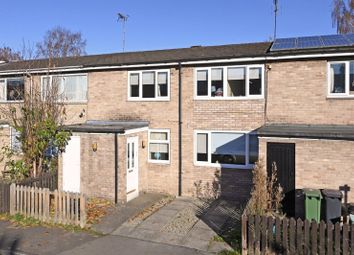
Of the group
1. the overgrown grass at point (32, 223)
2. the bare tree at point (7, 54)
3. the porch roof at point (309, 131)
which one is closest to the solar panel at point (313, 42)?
the porch roof at point (309, 131)

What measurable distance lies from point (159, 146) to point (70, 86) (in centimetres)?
542

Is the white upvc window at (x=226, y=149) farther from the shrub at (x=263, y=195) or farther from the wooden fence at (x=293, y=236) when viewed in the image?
the wooden fence at (x=293, y=236)

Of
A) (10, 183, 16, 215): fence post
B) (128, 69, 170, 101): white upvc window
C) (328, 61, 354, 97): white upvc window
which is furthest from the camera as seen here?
(128, 69, 170, 101): white upvc window

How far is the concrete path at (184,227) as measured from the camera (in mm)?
8867

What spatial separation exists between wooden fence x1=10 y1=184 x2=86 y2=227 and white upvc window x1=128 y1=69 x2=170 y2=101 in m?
5.59

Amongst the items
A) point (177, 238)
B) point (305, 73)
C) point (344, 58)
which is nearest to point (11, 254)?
point (177, 238)

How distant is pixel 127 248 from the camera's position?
8.45 meters

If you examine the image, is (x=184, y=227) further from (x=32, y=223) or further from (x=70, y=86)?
(x=70, y=86)

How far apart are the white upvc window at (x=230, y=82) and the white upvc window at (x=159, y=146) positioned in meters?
2.08

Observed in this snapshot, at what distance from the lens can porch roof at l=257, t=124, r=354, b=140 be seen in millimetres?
10162

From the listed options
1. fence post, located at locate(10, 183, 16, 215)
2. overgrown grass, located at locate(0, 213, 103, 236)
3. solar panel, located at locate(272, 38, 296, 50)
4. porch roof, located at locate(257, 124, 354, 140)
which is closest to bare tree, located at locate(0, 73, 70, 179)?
fence post, located at locate(10, 183, 16, 215)

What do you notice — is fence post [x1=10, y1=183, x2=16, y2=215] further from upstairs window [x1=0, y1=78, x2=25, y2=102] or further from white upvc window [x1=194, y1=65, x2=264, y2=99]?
upstairs window [x1=0, y1=78, x2=25, y2=102]

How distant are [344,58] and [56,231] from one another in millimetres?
10421

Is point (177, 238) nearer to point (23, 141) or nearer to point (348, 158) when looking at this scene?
point (348, 158)
